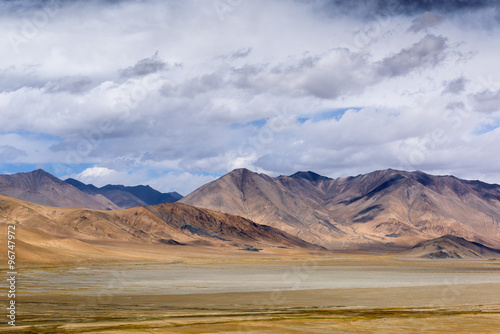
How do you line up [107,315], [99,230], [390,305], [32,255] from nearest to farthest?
[107,315]
[390,305]
[32,255]
[99,230]

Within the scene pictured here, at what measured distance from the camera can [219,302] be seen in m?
35.5

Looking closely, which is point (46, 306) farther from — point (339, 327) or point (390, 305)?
point (390, 305)

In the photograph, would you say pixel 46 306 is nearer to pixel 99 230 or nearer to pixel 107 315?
pixel 107 315

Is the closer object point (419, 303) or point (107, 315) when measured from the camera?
point (107, 315)

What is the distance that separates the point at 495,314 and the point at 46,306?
80.6 ft

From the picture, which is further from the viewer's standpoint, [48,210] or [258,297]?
[48,210]

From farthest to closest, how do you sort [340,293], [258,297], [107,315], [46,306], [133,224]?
[133,224], [340,293], [258,297], [46,306], [107,315]

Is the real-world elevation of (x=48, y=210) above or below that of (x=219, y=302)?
above

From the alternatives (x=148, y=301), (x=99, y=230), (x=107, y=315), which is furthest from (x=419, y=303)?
(x=99, y=230)

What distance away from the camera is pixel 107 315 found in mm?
25781

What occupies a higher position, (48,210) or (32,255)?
(48,210)

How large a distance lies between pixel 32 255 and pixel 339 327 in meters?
84.4

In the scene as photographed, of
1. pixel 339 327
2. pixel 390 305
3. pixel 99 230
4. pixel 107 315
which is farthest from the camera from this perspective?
pixel 99 230

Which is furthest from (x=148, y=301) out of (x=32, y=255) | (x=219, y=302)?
(x=32, y=255)
